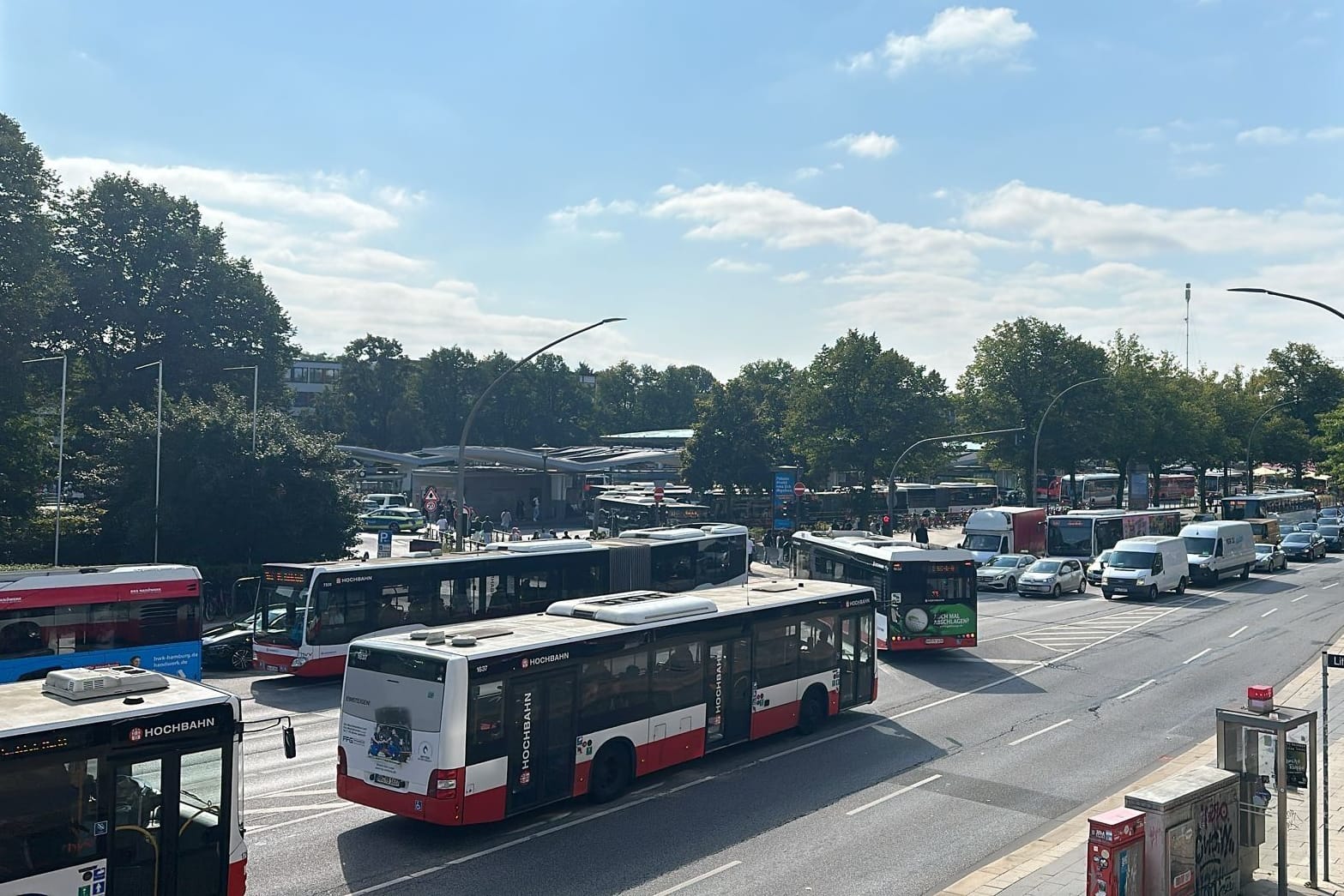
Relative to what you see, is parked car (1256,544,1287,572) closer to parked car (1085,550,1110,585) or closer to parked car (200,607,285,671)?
parked car (1085,550,1110,585)

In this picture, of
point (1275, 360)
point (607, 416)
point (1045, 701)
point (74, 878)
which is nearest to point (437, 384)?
point (607, 416)

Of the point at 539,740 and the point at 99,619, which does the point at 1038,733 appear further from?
the point at 99,619

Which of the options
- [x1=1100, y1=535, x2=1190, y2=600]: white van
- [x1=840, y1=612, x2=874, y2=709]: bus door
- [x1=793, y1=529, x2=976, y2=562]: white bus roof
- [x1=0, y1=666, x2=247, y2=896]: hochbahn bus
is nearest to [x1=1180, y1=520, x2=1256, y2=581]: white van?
[x1=1100, y1=535, x2=1190, y2=600]: white van

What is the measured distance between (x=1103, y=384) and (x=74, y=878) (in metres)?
71.2

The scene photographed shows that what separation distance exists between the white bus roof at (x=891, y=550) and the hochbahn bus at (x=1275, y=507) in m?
43.4

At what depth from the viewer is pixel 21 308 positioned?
38.5m

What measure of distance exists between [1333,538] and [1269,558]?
1541 cm

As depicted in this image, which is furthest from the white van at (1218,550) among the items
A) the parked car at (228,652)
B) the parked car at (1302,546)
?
the parked car at (228,652)

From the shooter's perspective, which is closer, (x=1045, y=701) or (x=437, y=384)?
(x=1045, y=701)

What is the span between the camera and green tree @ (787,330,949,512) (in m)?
66.4

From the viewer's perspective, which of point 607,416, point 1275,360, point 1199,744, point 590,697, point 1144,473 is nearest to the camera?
point 590,697

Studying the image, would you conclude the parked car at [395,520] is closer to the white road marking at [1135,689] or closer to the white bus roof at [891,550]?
the white bus roof at [891,550]

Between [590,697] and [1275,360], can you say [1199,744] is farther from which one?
[1275,360]

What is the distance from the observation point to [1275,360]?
354ft
